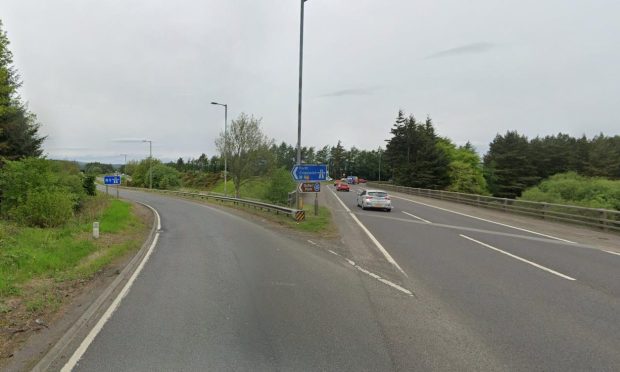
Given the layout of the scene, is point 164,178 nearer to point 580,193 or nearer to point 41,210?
point 41,210

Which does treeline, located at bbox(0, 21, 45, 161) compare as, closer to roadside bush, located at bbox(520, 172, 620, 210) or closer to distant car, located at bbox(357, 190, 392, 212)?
distant car, located at bbox(357, 190, 392, 212)

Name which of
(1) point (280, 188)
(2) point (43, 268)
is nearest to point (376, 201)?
(1) point (280, 188)

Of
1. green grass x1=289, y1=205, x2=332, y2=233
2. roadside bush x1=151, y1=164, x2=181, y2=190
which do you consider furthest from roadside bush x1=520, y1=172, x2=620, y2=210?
roadside bush x1=151, y1=164, x2=181, y2=190

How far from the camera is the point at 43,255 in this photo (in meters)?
9.77

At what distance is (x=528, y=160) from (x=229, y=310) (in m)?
83.6

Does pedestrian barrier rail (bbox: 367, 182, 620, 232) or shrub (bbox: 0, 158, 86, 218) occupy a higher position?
shrub (bbox: 0, 158, 86, 218)

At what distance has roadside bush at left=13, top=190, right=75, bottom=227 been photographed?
15.6m

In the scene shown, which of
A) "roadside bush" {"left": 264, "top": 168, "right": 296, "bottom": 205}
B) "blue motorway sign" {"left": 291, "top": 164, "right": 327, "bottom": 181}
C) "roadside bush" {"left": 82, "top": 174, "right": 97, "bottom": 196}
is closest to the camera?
"blue motorway sign" {"left": 291, "top": 164, "right": 327, "bottom": 181}

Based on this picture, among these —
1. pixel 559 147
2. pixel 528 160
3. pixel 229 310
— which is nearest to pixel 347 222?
pixel 229 310

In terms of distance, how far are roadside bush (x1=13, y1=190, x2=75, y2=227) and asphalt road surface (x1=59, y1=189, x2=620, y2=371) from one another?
294 inches

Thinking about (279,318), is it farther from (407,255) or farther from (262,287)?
(407,255)

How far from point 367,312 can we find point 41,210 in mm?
14861

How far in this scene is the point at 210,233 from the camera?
53.0 ft

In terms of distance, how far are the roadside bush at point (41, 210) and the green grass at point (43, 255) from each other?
1861 millimetres
